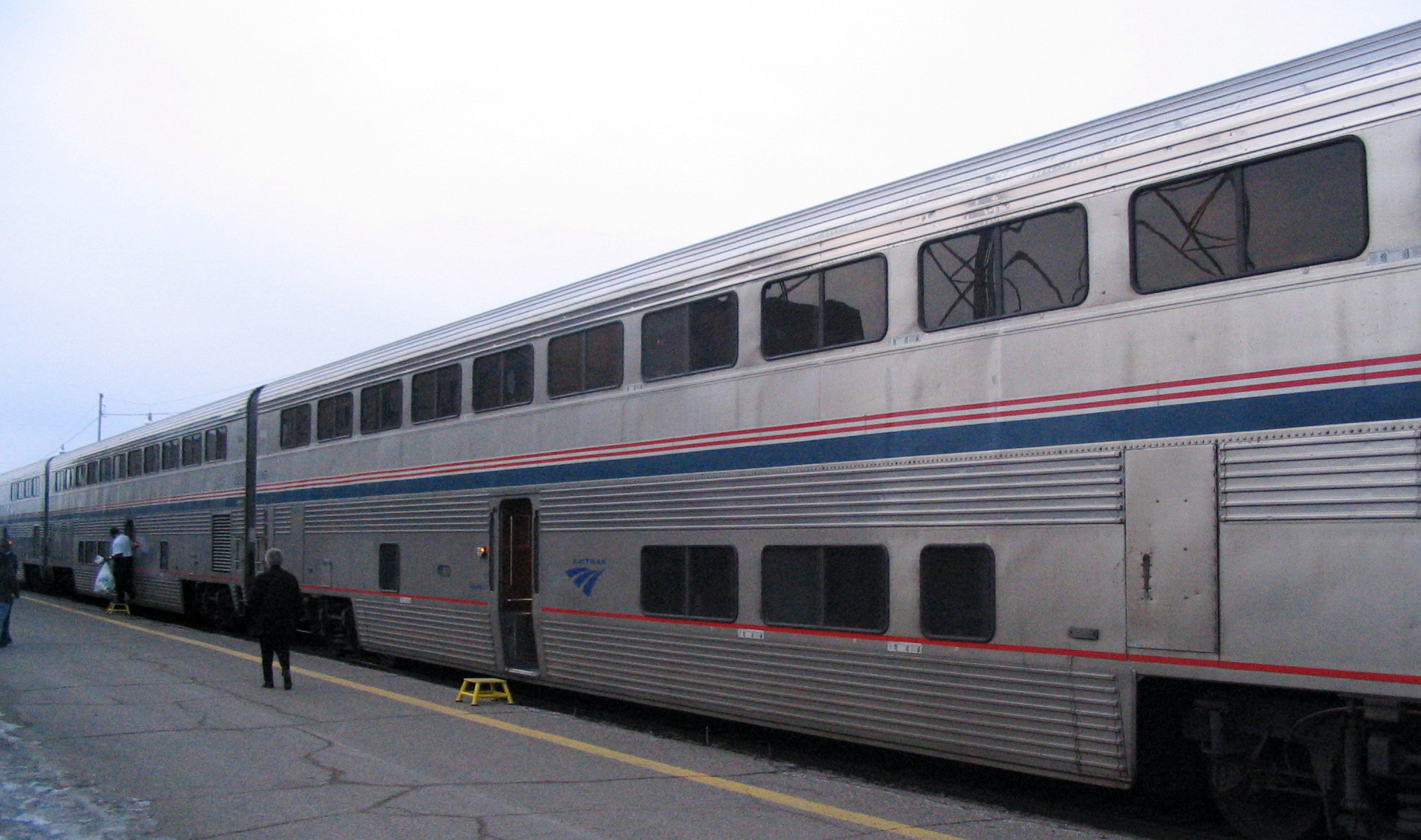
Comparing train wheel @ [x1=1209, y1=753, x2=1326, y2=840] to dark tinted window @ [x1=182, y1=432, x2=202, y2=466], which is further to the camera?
dark tinted window @ [x1=182, y1=432, x2=202, y2=466]

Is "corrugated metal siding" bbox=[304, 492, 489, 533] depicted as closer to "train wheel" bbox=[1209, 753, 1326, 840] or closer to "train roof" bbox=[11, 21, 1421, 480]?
"train roof" bbox=[11, 21, 1421, 480]

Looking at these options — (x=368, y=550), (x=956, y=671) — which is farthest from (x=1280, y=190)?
(x=368, y=550)

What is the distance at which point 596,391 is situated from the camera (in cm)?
1048

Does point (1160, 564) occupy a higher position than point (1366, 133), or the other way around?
point (1366, 133)

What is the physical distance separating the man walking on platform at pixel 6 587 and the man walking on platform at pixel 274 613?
5.56 m

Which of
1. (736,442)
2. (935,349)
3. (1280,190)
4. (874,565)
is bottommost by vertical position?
(874,565)

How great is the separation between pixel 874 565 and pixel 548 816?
2.69 m

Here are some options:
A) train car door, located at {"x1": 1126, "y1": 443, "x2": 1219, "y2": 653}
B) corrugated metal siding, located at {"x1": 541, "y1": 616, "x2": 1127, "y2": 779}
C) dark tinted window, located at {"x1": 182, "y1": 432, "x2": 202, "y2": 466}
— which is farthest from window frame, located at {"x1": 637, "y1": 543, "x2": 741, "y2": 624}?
dark tinted window, located at {"x1": 182, "y1": 432, "x2": 202, "y2": 466}

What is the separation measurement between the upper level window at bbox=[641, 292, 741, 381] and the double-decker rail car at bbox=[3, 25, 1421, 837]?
0.03m

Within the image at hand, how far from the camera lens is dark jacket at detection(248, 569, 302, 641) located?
1187cm

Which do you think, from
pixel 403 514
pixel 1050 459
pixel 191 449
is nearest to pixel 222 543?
pixel 191 449

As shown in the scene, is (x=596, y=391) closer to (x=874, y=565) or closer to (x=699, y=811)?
(x=874, y=565)

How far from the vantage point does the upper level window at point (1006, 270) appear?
22.2 ft

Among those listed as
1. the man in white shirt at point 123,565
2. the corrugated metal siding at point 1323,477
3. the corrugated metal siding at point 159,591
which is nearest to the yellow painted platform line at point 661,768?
the corrugated metal siding at point 1323,477
